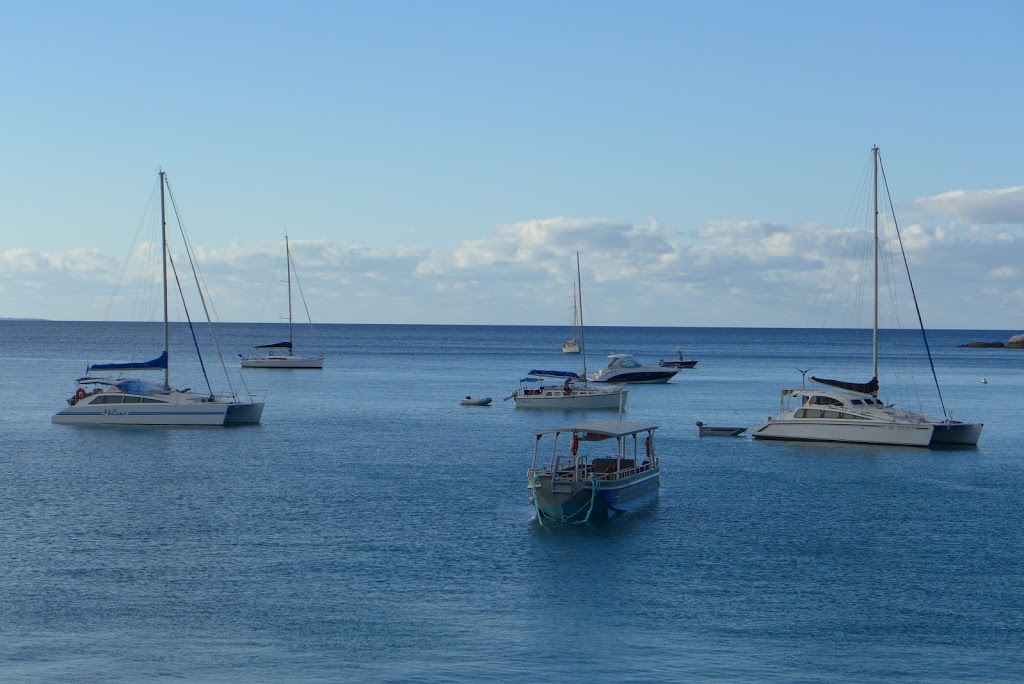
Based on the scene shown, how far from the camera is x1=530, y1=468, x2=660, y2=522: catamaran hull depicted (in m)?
43.6

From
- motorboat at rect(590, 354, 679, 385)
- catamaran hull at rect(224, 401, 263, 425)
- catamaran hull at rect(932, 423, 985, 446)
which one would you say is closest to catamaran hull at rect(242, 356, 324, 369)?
motorboat at rect(590, 354, 679, 385)

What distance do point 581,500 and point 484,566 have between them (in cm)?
781

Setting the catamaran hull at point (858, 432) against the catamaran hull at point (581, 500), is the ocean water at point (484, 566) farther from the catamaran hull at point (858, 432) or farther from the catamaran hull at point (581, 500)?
the catamaran hull at point (858, 432)

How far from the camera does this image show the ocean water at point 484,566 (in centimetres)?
2811

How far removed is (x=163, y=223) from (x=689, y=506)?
46.2m

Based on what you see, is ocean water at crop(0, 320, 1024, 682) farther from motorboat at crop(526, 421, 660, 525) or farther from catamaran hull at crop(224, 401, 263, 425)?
catamaran hull at crop(224, 401, 263, 425)

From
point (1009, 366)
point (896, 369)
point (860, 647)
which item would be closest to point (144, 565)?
point (860, 647)

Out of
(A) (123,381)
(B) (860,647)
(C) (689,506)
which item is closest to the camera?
(B) (860,647)

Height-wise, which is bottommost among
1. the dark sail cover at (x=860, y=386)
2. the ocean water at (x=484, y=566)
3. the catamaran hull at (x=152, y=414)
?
the ocean water at (x=484, y=566)

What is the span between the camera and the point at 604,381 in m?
128

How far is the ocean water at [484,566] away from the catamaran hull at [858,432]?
94 centimetres

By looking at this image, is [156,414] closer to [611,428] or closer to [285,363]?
[611,428]

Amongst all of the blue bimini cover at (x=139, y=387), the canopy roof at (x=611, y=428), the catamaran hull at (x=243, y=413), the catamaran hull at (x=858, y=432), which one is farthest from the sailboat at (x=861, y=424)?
the blue bimini cover at (x=139, y=387)

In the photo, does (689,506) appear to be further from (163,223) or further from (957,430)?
(163,223)
